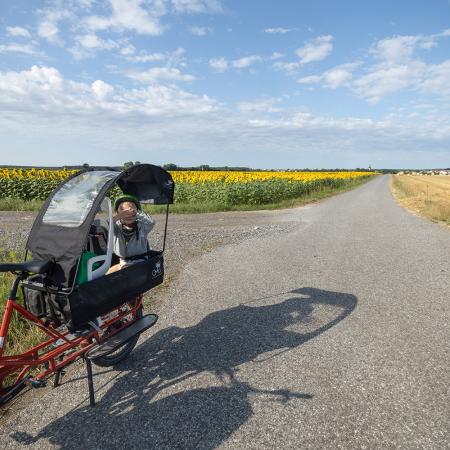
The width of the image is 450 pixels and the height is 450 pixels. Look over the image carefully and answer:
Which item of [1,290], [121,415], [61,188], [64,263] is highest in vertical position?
[61,188]

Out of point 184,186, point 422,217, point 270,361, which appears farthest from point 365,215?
point 270,361

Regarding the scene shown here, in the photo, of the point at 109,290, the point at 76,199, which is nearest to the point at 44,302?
the point at 109,290

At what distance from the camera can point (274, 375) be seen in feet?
12.0

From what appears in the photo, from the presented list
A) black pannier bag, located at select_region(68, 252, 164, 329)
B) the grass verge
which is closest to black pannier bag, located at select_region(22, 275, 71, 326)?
black pannier bag, located at select_region(68, 252, 164, 329)

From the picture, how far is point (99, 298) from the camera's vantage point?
322cm

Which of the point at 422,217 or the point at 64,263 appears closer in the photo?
the point at 64,263

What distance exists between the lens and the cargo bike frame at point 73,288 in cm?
298

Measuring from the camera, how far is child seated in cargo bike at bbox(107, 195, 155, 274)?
13.2 ft

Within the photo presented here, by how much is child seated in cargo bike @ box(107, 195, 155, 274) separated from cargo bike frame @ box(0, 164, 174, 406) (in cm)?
17

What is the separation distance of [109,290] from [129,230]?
97cm

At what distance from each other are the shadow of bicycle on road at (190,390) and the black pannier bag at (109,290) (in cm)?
83

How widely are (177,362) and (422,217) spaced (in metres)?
15.1

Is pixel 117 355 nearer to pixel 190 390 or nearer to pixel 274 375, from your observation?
pixel 190 390

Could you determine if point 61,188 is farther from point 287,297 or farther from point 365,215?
point 365,215
